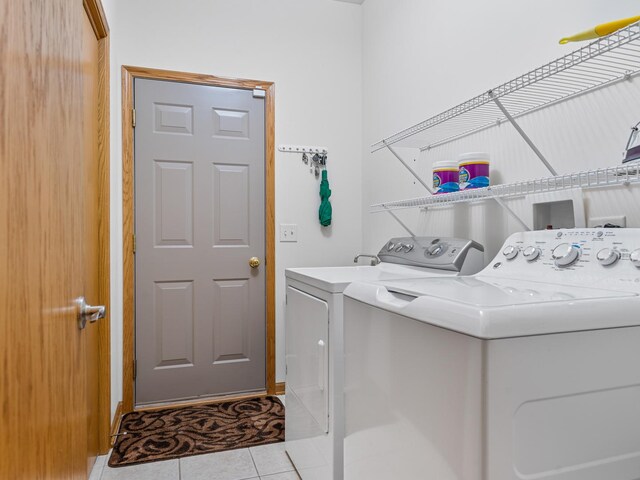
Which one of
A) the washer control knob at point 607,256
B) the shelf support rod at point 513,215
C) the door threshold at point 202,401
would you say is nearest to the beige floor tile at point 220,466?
the door threshold at point 202,401

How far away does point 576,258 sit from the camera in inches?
43.2

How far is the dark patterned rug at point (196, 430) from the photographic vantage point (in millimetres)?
2146

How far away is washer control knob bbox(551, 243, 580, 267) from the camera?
3.61 feet

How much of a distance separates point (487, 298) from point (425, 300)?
12 centimetres

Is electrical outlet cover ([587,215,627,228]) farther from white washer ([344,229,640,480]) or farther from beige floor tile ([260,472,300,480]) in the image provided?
beige floor tile ([260,472,300,480])

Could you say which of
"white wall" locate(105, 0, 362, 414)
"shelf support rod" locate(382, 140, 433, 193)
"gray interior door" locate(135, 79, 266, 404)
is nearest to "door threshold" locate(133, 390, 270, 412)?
"gray interior door" locate(135, 79, 266, 404)

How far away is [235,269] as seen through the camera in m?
2.83

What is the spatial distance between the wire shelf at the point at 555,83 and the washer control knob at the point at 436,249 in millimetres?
482

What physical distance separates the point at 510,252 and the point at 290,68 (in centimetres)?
217

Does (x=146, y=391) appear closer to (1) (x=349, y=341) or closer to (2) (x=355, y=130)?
(1) (x=349, y=341)

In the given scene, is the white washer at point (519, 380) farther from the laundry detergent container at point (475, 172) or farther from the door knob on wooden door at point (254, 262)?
the door knob on wooden door at point (254, 262)

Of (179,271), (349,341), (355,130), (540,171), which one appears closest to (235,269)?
(179,271)

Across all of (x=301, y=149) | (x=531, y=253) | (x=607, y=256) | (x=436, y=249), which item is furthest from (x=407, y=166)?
(x=607, y=256)

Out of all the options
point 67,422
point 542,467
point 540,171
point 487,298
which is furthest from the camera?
point 540,171
